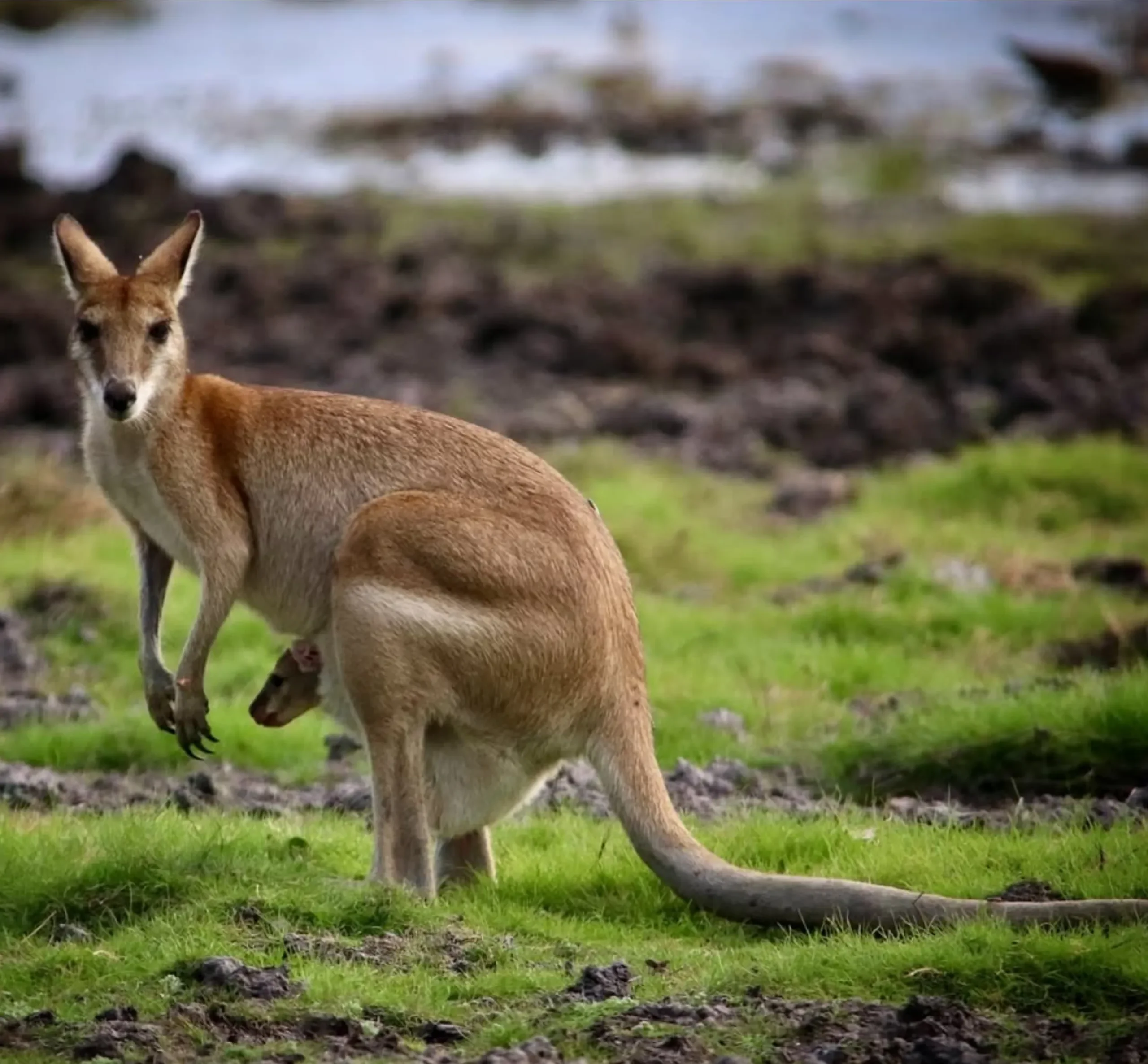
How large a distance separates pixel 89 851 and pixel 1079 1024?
124 inches

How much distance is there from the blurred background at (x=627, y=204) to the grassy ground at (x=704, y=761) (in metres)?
1.99

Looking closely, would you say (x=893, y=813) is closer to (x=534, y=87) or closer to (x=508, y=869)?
(x=508, y=869)

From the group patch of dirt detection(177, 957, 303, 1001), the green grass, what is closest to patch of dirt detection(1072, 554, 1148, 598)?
patch of dirt detection(177, 957, 303, 1001)

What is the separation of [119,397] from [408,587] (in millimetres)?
1186

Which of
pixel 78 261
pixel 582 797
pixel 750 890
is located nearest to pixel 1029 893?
pixel 750 890

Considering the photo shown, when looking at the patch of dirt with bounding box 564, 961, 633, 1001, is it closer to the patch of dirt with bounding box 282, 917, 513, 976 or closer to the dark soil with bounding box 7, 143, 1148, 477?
the patch of dirt with bounding box 282, 917, 513, 976

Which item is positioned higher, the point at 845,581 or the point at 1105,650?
the point at 845,581

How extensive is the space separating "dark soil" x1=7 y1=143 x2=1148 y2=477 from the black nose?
7.58 metres

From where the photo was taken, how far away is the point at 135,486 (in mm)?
7480

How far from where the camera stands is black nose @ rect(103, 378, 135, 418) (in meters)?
7.13

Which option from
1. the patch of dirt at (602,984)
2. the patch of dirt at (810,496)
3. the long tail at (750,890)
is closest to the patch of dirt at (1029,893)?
the long tail at (750,890)

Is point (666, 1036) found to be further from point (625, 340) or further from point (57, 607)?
point (625, 340)

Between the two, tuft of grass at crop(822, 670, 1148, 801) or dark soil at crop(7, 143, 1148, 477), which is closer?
tuft of grass at crop(822, 670, 1148, 801)

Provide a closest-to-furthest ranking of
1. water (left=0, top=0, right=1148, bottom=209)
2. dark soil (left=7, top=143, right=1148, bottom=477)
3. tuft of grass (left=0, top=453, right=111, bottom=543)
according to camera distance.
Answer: tuft of grass (left=0, top=453, right=111, bottom=543), dark soil (left=7, top=143, right=1148, bottom=477), water (left=0, top=0, right=1148, bottom=209)
